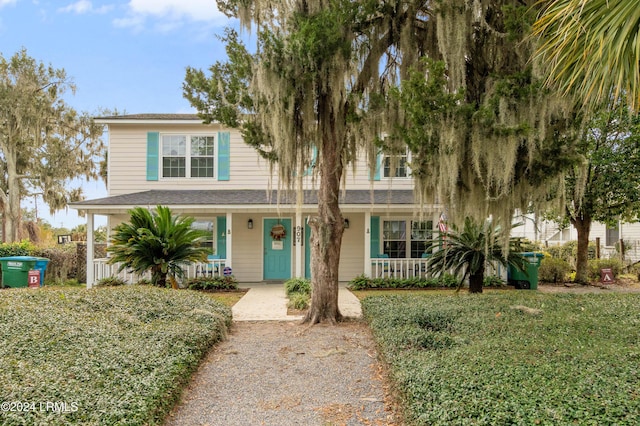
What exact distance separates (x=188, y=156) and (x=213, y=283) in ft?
13.1

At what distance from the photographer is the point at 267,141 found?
20.1ft

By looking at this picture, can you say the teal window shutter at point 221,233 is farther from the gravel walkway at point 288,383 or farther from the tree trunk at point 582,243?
the tree trunk at point 582,243

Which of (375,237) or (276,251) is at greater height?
(375,237)

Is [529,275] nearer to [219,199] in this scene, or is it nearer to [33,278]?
[219,199]

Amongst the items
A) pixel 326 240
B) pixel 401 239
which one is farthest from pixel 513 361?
pixel 401 239

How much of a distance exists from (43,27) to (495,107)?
12.4 metres

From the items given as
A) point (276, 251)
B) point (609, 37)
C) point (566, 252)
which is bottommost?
point (566, 252)

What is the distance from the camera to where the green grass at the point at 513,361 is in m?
2.49

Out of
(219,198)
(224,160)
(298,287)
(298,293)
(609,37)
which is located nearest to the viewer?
(609,37)

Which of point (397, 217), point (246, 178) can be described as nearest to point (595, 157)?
point (397, 217)

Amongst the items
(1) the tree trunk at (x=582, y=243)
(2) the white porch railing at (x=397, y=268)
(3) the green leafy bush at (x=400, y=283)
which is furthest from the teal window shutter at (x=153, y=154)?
(1) the tree trunk at (x=582, y=243)

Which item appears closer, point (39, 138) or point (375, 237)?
point (375, 237)

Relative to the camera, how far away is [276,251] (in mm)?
12023

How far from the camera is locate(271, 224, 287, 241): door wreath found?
39.0 ft
